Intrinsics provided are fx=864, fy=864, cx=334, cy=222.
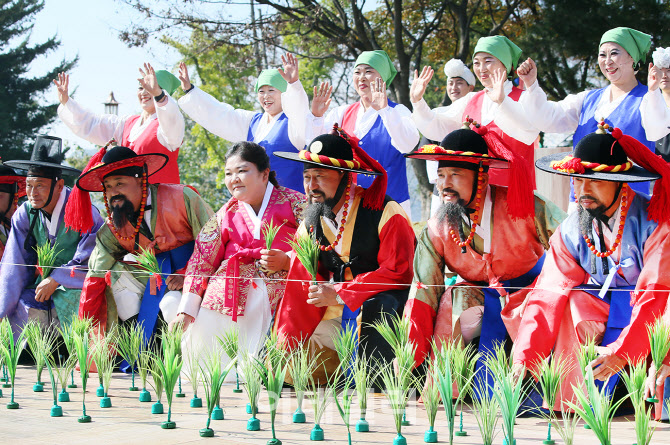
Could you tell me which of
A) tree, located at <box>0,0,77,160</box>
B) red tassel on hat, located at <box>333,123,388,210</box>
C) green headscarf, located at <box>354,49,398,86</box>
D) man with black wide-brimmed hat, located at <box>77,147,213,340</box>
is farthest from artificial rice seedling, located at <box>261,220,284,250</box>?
tree, located at <box>0,0,77,160</box>

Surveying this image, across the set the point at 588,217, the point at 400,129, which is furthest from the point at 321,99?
the point at 588,217

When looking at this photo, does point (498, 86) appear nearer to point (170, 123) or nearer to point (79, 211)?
point (170, 123)

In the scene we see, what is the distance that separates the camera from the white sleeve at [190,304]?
5320mm

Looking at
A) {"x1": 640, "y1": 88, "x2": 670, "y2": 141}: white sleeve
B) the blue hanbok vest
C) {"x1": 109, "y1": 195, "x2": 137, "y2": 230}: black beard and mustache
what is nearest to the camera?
{"x1": 640, "y1": 88, "x2": 670, "y2": 141}: white sleeve

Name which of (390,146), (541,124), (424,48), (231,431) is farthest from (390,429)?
(424,48)

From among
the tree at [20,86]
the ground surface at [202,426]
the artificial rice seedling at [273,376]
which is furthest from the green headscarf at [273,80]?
the tree at [20,86]

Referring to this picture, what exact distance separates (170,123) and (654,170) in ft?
12.2

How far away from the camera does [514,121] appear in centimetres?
551

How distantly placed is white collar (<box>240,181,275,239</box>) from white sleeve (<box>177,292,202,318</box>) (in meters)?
0.54

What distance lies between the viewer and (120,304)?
5945 millimetres

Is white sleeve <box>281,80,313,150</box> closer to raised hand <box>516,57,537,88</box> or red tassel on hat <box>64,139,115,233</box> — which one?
red tassel on hat <box>64,139,115,233</box>

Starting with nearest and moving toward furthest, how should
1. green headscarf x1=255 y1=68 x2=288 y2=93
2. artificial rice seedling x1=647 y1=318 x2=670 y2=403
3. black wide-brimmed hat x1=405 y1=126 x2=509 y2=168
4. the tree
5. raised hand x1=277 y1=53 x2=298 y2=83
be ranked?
artificial rice seedling x1=647 y1=318 x2=670 y2=403 < black wide-brimmed hat x1=405 y1=126 x2=509 y2=168 < raised hand x1=277 y1=53 x2=298 y2=83 < green headscarf x1=255 y1=68 x2=288 y2=93 < the tree

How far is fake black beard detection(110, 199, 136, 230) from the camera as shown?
5891 mm

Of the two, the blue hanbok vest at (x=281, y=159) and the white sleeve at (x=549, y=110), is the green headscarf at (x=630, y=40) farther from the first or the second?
the blue hanbok vest at (x=281, y=159)
